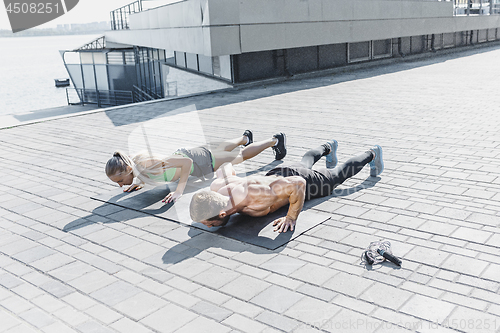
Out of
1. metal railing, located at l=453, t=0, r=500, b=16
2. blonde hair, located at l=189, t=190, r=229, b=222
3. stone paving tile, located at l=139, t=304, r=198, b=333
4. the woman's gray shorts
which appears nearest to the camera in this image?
stone paving tile, located at l=139, t=304, r=198, b=333

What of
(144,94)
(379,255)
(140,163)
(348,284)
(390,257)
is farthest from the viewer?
(144,94)

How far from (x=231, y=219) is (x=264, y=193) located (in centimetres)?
64

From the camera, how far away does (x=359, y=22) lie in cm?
2062

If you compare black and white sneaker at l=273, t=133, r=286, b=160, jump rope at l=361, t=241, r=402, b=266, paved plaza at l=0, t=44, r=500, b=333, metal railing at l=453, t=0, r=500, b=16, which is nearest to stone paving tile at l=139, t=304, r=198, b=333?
paved plaza at l=0, t=44, r=500, b=333

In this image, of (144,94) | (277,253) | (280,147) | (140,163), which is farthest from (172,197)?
(144,94)

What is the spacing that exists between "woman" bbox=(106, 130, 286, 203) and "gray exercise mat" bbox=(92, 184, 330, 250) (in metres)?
0.17

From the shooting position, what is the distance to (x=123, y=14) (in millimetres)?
27969

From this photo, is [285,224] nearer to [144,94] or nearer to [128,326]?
[128,326]

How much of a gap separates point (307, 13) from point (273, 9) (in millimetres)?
1856

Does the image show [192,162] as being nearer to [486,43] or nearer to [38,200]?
[38,200]

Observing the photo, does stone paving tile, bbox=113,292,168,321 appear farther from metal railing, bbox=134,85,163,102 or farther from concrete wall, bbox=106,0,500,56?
metal railing, bbox=134,85,163,102

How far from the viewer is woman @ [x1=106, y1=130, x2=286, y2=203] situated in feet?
19.0

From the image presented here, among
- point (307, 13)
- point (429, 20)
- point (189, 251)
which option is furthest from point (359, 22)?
point (189, 251)

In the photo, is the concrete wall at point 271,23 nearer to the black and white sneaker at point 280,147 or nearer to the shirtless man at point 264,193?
the black and white sneaker at point 280,147
